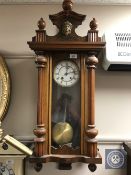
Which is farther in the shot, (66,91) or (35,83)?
(35,83)

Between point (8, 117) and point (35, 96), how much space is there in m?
0.20

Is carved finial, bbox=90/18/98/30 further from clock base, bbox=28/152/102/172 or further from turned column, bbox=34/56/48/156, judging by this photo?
clock base, bbox=28/152/102/172

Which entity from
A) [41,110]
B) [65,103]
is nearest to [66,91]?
[65,103]

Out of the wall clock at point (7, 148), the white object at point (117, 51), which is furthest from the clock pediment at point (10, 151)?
the white object at point (117, 51)

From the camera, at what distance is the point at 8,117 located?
1555 millimetres

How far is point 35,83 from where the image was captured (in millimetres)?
1570

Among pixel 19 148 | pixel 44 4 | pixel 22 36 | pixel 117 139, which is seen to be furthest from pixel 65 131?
pixel 44 4

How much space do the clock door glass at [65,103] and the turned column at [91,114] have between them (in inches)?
2.3

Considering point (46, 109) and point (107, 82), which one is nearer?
point (46, 109)

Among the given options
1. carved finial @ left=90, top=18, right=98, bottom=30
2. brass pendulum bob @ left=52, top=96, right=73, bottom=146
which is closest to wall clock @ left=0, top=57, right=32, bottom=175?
brass pendulum bob @ left=52, top=96, right=73, bottom=146

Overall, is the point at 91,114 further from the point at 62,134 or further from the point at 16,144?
the point at 16,144

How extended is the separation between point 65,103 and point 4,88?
0.38 m

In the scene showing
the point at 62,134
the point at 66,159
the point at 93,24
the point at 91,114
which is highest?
the point at 93,24

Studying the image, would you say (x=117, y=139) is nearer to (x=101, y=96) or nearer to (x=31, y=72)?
(x=101, y=96)
